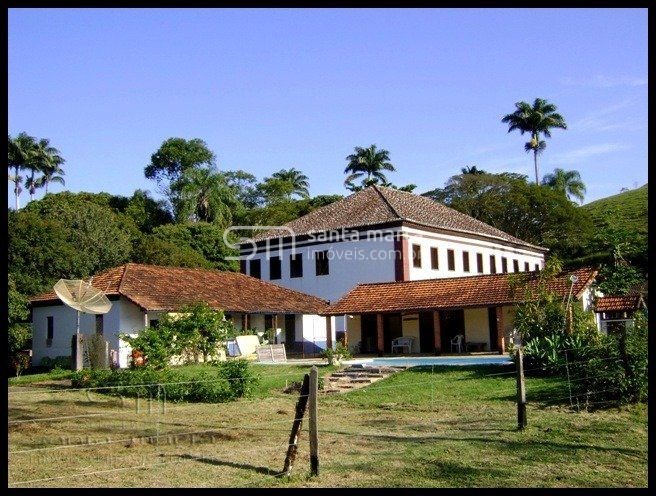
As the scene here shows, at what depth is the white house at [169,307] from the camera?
28641 mm

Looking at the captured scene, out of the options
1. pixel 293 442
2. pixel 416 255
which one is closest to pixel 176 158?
pixel 416 255

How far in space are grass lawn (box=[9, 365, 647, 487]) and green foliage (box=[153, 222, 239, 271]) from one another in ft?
105

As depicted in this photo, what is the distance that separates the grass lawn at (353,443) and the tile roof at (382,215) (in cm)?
2032

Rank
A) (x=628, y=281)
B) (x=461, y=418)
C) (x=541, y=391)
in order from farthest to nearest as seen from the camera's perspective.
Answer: (x=628, y=281), (x=541, y=391), (x=461, y=418)

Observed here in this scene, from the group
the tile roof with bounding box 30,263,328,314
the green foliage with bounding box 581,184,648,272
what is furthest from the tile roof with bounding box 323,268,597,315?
the green foliage with bounding box 581,184,648,272

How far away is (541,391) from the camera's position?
53.3ft

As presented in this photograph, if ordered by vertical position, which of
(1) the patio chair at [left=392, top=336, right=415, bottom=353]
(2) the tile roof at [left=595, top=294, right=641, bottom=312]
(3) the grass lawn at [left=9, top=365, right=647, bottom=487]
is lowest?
(3) the grass lawn at [left=9, top=365, right=647, bottom=487]

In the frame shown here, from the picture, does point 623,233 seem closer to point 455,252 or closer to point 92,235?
point 455,252

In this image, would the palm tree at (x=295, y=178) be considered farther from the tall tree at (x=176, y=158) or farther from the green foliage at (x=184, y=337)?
the green foliage at (x=184, y=337)

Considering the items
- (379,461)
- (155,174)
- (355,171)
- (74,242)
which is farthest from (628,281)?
(155,174)

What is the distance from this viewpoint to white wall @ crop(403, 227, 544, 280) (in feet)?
122

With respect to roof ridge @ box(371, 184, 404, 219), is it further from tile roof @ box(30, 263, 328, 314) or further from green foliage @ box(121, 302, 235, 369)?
green foliage @ box(121, 302, 235, 369)

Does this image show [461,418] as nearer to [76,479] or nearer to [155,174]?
[76,479]
